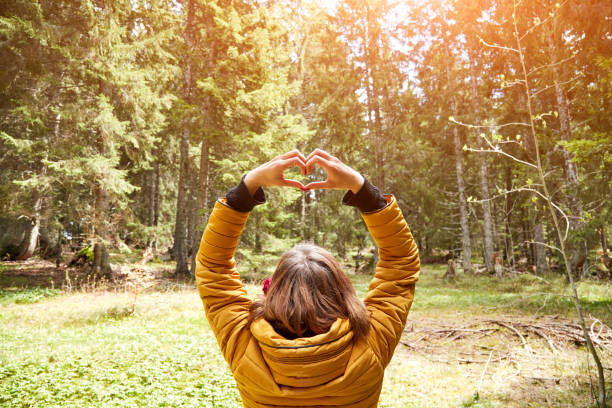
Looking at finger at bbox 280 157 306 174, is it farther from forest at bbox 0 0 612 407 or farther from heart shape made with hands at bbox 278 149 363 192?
forest at bbox 0 0 612 407

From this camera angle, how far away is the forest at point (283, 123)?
8945 millimetres

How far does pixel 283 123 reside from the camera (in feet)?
47.3

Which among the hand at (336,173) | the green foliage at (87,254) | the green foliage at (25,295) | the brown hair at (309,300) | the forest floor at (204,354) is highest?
the hand at (336,173)

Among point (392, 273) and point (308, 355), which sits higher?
point (392, 273)

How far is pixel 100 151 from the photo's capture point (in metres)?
12.6

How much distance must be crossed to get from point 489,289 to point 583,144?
28.8 feet

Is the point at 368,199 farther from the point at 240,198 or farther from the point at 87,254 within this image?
the point at 87,254

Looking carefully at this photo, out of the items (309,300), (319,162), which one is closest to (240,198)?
(319,162)

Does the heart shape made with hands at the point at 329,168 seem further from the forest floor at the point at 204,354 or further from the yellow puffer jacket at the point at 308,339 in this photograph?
the forest floor at the point at 204,354

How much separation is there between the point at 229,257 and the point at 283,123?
13.5 metres

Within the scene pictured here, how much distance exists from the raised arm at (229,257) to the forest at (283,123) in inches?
155

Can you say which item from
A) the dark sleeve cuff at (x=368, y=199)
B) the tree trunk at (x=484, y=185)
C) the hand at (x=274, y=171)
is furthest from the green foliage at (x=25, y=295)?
the tree trunk at (x=484, y=185)

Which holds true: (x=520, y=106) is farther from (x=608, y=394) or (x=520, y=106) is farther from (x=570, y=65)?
(x=608, y=394)

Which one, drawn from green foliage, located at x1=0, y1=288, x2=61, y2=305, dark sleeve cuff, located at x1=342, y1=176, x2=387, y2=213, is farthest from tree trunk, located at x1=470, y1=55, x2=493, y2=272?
green foliage, located at x1=0, y1=288, x2=61, y2=305
